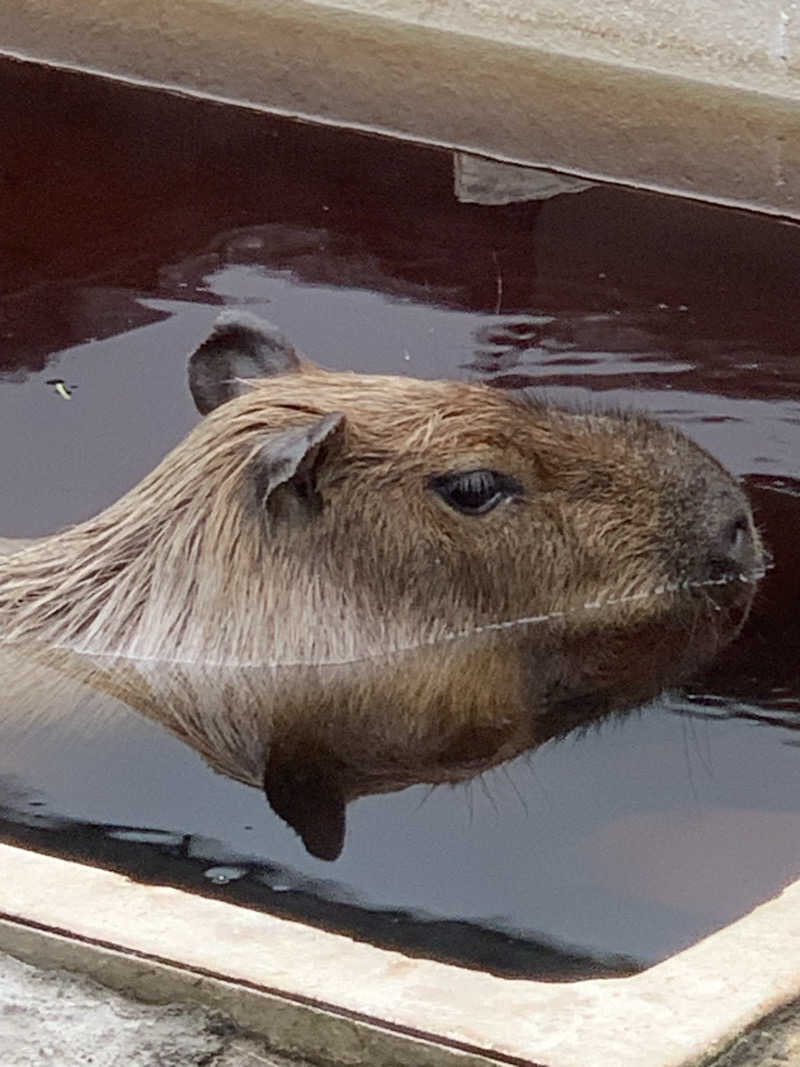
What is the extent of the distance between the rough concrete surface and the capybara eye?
1804 mm

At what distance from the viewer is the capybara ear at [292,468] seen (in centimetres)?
447

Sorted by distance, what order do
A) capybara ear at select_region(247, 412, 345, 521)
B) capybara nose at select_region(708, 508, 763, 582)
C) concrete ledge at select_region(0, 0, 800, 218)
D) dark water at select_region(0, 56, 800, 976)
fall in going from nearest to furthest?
dark water at select_region(0, 56, 800, 976)
capybara ear at select_region(247, 412, 345, 521)
capybara nose at select_region(708, 508, 763, 582)
concrete ledge at select_region(0, 0, 800, 218)

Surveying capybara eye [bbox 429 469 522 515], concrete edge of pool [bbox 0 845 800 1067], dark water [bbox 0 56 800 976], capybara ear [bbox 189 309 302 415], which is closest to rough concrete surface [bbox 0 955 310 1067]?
concrete edge of pool [bbox 0 845 800 1067]

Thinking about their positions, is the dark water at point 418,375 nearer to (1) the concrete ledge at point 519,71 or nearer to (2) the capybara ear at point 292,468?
(1) the concrete ledge at point 519,71

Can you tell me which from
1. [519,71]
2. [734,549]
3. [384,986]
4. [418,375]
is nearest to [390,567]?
[734,549]

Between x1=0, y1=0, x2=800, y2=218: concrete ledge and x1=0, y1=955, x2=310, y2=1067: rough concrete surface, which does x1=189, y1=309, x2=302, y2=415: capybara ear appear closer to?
x1=0, y1=955, x2=310, y2=1067: rough concrete surface

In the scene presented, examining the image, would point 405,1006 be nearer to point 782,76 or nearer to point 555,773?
point 555,773

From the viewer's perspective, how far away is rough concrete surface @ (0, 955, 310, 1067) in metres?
2.95

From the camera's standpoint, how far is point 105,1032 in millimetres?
2998

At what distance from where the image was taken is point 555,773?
419cm

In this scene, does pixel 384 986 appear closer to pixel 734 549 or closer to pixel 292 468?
pixel 292 468

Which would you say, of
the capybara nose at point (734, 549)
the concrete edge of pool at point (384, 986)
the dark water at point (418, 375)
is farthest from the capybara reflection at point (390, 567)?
the concrete edge of pool at point (384, 986)

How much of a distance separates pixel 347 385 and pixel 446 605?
0.46m

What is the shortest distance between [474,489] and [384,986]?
1851 millimetres
